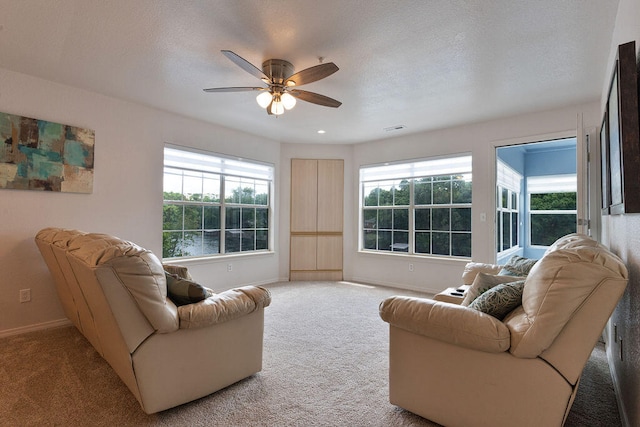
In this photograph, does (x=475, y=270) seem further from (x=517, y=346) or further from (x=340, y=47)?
(x=340, y=47)

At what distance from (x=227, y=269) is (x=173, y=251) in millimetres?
890

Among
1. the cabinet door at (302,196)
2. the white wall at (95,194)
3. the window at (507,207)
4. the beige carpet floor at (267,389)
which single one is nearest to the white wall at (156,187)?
the white wall at (95,194)

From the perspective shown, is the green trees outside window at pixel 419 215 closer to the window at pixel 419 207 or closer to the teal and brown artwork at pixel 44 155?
the window at pixel 419 207

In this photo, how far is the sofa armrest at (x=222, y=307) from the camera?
74.8 inches

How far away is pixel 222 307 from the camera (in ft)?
6.64

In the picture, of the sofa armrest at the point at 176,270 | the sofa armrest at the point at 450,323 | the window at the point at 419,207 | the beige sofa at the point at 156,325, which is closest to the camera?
the sofa armrest at the point at 450,323

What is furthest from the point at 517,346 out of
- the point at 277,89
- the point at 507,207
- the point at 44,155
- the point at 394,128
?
the point at 507,207

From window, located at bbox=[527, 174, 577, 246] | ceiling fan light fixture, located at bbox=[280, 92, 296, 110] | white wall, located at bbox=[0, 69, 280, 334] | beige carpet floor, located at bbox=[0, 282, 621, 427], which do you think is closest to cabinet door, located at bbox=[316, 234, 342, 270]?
white wall, located at bbox=[0, 69, 280, 334]

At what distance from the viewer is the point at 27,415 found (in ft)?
6.15

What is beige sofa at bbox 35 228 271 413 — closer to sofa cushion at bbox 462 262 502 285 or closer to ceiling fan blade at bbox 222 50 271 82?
ceiling fan blade at bbox 222 50 271 82

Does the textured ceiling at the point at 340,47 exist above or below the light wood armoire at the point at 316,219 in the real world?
above

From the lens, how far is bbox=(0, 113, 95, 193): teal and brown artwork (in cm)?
311

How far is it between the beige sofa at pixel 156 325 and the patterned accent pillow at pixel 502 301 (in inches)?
55.5

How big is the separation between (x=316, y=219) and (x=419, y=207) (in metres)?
1.84
